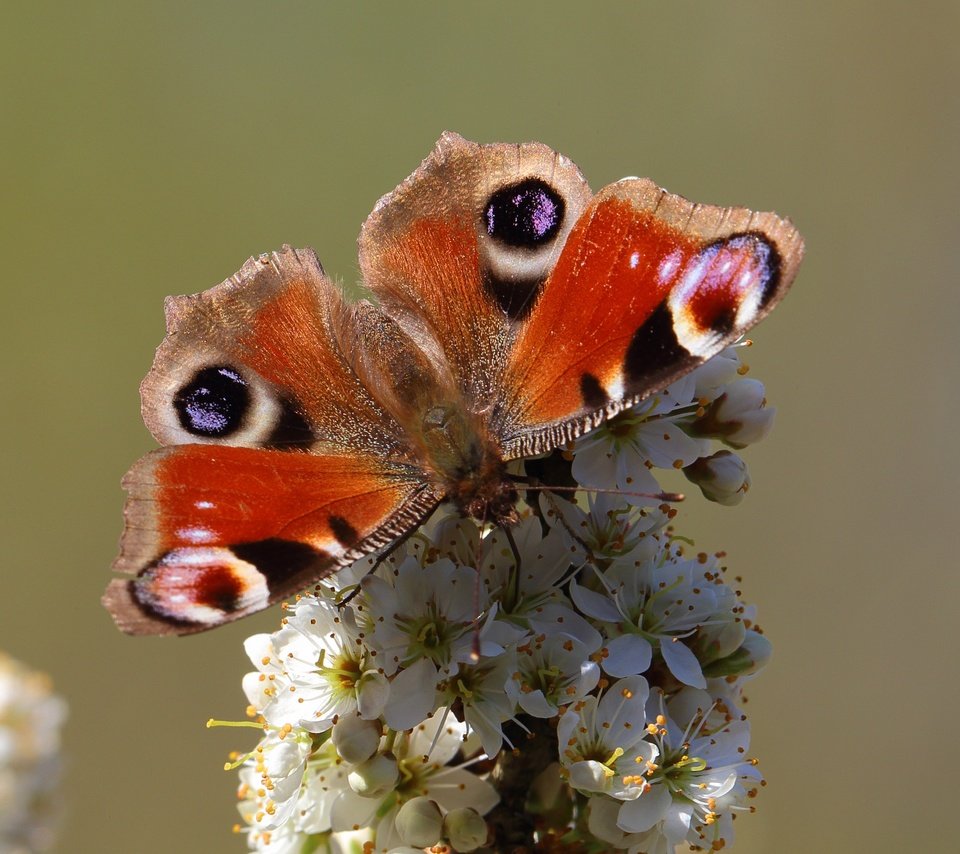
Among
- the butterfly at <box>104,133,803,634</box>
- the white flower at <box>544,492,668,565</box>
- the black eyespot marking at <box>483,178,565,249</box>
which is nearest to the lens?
the butterfly at <box>104,133,803,634</box>

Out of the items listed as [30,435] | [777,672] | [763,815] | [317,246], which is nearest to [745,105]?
[317,246]

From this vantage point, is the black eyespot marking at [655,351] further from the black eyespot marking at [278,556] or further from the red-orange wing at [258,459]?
the black eyespot marking at [278,556]

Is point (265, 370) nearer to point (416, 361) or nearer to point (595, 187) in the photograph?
point (416, 361)

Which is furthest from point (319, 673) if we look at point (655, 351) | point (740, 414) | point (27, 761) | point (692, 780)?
point (27, 761)

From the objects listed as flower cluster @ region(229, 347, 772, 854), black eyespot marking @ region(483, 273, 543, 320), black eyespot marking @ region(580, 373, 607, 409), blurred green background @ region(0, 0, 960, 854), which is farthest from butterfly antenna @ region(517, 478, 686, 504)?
blurred green background @ region(0, 0, 960, 854)

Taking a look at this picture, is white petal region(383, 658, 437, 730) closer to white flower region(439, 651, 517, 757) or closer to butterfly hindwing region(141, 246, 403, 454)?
white flower region(439, 651, 517, 757)

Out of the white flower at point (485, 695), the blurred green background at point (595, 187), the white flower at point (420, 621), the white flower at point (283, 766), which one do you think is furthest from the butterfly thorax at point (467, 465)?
the blurred green background at point (595, 187)
